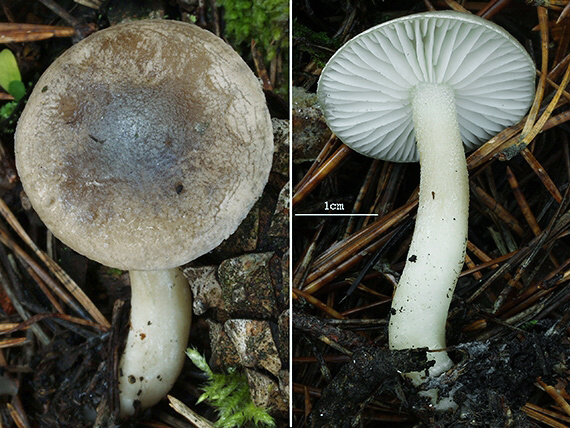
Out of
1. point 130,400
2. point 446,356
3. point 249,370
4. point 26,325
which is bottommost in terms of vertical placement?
point 130,400

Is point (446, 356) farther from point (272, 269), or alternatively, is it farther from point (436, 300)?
point (272, 269)

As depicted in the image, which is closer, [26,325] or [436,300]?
[436,300]

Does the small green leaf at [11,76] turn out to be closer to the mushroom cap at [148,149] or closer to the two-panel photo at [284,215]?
the two-panel photo at [284,215]

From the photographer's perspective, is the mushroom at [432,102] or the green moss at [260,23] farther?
the green moss at [260,23]

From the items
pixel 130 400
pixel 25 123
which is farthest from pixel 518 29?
pixel 130 400

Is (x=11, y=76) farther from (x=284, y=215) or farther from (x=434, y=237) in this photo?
(x=434, y=237)

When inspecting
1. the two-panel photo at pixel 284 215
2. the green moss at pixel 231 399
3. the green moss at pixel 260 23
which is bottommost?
the green moss at pixel 231 399

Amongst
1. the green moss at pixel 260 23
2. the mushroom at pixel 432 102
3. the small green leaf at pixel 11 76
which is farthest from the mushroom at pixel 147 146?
the small green leaf at pixel 11 76

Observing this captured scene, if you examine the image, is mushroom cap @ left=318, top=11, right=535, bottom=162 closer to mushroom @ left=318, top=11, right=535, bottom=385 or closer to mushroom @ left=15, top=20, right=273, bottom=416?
mushroom @ left=318, top=11, right=535, bottom=385
